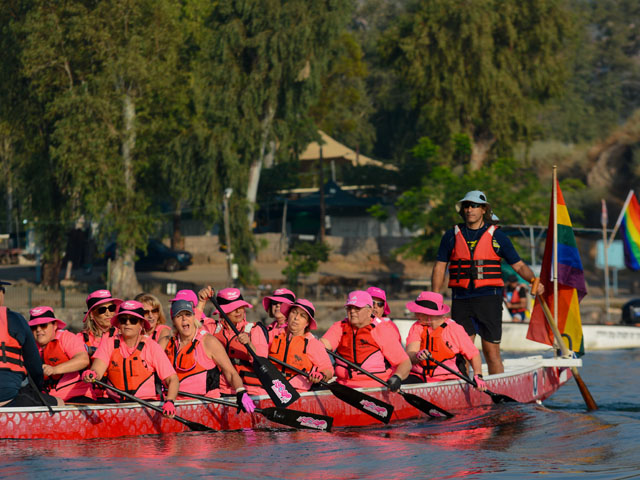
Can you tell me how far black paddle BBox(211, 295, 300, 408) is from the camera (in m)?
11.2

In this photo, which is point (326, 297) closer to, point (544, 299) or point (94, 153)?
point (94, 153)

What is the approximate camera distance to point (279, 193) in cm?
5306

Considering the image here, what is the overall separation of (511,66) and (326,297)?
49.9ft

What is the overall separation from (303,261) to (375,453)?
29617mm

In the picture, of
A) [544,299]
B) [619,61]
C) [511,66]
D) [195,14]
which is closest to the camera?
[544,299]

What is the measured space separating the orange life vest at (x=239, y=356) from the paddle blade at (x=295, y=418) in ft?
1.95

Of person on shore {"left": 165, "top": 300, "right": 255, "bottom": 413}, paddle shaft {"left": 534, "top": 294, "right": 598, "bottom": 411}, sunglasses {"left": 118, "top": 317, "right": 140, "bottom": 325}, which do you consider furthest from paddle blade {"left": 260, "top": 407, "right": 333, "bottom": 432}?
paddle shaft {"left": 534, "top": 294, "right": 598, "bottom": 411}

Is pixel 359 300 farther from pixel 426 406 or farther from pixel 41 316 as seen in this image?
pixel 41 316

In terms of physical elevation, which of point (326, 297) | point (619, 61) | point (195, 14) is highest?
point (619, 61)

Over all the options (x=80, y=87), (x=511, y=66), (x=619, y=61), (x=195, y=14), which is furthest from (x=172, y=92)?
(x=619, y=61)

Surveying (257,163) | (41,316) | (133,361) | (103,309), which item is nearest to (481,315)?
(133,361)

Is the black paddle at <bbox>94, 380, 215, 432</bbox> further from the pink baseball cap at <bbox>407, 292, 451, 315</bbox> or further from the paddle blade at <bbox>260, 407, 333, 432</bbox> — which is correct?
the pink baseball cap at <bbox>407, 292, 451, 315</bbox>

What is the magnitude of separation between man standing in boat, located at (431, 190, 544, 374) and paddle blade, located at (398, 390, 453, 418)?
1.13 meters

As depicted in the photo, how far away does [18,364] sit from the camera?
32.6 ft
